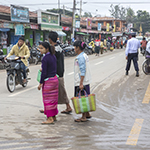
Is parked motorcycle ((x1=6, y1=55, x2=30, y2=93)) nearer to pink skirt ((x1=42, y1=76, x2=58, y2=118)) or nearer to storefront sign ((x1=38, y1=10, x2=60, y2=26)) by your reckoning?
pink skirt ((x1=42, y1=76, x2=58, y2=118))

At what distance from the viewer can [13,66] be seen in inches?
341

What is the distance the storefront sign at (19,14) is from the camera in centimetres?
2245

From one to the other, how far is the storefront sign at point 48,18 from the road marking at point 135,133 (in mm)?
23402

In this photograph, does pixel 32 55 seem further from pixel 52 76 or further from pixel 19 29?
pixel 52 76

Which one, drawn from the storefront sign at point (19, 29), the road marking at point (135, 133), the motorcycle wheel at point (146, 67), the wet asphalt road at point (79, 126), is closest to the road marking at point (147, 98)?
the wet asphalt road at point (79, 126)

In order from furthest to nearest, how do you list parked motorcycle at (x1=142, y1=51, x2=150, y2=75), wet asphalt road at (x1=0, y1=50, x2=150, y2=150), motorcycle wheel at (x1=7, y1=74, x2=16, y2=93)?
parked motorcycle at (x1=142, y1=51, x2=150, y2=75) → motorcycle wheel at (x1=7, y1=74, x2=16, y2=93) → wet asphalt road at (x1=0, y1=50, x2=150, y2=150)

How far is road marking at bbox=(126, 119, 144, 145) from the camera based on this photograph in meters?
4.36

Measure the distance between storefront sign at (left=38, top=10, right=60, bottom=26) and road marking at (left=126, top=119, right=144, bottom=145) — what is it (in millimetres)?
23402

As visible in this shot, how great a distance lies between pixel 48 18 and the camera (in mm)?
29984

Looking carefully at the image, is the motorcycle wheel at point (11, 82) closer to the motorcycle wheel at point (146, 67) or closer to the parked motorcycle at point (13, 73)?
the parked motorcycle at point (13, 73)

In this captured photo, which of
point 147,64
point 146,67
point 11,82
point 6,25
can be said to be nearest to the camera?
point 11,82

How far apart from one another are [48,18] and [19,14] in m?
7.00

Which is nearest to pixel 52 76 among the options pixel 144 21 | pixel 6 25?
pixel 6 25

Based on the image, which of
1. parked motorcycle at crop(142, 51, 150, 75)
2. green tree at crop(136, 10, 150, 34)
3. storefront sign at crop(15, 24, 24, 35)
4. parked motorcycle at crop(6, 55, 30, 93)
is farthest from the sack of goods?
green tree at crop(136, 10, 150, 34)
